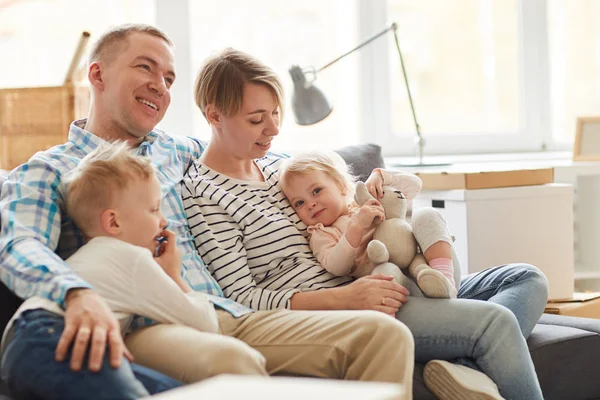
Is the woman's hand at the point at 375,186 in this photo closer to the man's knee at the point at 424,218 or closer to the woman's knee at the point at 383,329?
the man's knee at the point at 424,218

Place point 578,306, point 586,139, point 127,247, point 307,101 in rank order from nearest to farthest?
1. point 127,247
2. point 578,306
3. point 307,101
4. point 586,139

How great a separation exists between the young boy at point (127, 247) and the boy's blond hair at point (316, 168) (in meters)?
0.45

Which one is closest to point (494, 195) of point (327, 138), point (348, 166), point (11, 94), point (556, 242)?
point (556, 242)

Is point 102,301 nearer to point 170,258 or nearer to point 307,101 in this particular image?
point 170,258

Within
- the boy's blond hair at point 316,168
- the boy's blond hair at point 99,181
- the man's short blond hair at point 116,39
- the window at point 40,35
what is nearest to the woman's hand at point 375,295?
the boy's blond hair at point 316,168

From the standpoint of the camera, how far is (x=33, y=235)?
64.7 inches

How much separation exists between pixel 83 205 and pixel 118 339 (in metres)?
0.36

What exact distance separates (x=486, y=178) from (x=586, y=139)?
2.83 ft

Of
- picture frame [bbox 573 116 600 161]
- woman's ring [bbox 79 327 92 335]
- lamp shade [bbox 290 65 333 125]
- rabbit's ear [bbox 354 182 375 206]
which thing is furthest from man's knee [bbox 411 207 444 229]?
picture frame [bbox 573 116 600 161]

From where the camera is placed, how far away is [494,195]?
2705 millimetres

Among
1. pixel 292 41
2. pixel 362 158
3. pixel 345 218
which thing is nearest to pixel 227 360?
pixel 345 218

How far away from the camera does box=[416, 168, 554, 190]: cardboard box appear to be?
2.69 meters

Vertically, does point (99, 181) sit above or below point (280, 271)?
above

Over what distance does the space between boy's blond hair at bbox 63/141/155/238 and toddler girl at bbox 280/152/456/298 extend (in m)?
0.47
